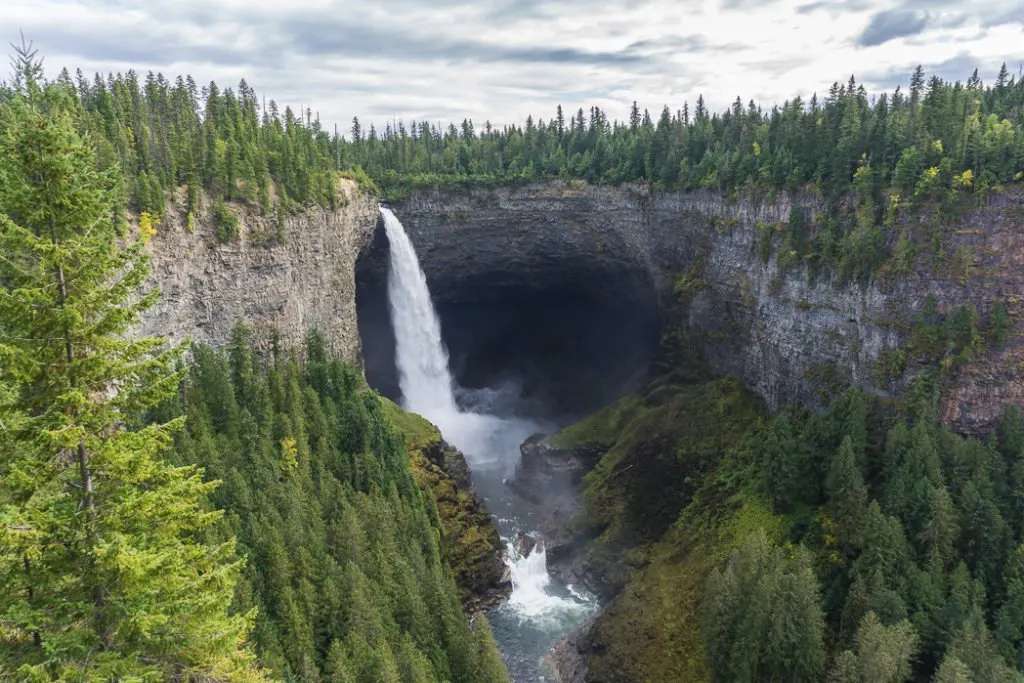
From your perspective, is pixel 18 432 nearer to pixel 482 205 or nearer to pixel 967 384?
pixel 967 384

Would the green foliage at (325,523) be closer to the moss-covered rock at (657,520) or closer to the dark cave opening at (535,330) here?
the moss-covered rock at (657,520)

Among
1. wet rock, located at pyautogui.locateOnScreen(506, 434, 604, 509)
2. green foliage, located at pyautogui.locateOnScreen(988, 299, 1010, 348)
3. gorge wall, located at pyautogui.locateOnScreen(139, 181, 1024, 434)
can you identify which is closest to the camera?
green foliage, located at pyautogui.locateOnScreen(988, 299, 1010, 348)

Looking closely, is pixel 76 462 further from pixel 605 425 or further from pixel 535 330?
pixel 535 330

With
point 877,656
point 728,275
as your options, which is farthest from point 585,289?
point 877,656

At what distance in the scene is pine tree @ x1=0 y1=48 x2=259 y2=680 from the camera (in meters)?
11.8

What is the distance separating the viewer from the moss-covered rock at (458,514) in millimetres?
55531

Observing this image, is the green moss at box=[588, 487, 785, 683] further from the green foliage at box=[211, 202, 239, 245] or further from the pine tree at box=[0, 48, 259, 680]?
the green foliage at box=[211, 202, 239, 245]

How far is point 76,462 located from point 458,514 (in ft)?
161

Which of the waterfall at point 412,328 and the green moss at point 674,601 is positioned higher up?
the waterfall at point 412,328

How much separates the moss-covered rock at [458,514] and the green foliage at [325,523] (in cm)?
256

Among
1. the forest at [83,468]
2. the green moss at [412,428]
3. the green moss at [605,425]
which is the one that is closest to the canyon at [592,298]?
the green moss at [605,425]

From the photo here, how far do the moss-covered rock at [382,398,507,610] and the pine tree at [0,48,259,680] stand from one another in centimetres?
4320

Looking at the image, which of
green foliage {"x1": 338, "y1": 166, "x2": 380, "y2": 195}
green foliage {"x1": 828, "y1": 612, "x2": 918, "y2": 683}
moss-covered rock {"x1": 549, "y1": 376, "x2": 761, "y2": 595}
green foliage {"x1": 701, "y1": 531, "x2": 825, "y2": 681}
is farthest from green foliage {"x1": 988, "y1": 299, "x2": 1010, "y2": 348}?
green foliage {"x1": 338, "y1": 166, "x2": 380, "y2": 195}

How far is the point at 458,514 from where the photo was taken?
60.2 m
